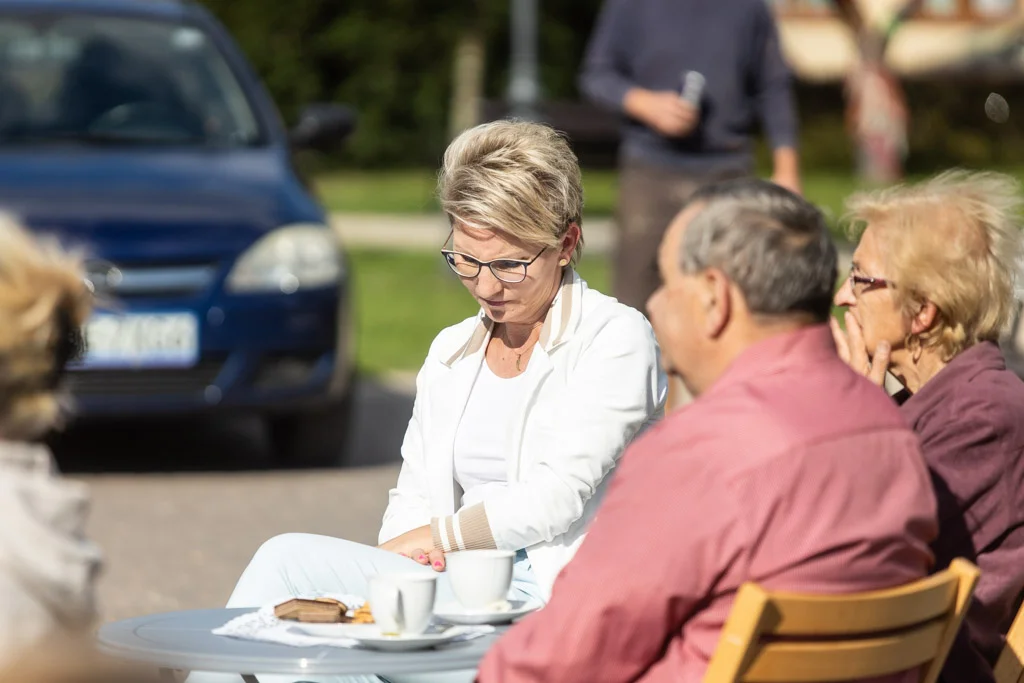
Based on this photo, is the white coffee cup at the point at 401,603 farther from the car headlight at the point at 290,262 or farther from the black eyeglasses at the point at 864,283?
the car headlight at the point at 290,262

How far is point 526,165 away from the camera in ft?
12.6

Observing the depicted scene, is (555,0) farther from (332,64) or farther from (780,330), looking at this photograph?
(780,330)

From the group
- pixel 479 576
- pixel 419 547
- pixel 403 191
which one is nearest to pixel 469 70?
pixel 403 191

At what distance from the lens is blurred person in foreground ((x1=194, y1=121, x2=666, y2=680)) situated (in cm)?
372

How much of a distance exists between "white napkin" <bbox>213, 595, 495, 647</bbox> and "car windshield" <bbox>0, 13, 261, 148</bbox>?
5549mm

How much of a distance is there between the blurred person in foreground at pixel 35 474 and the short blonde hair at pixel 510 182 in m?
1.28

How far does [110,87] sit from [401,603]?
6.07m

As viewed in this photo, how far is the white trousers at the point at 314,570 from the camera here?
358 cm

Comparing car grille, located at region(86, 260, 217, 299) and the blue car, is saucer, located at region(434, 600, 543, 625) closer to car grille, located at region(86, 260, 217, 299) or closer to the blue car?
the blue car

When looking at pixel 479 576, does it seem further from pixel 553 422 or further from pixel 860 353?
pixel 860 353

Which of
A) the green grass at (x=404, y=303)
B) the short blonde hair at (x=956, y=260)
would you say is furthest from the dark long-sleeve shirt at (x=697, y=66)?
the short blonde hair at (x=956, y=260)

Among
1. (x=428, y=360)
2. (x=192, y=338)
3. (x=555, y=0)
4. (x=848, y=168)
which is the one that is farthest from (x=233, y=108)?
(x=555, y=0)

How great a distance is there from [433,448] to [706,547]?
1.46m

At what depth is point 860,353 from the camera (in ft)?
12.5
